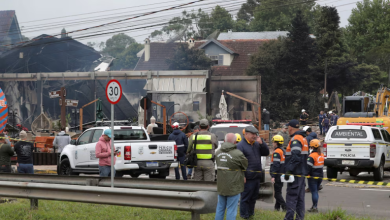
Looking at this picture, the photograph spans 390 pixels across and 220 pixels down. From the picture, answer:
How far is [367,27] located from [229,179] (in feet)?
232

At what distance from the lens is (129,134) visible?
52.5 feet

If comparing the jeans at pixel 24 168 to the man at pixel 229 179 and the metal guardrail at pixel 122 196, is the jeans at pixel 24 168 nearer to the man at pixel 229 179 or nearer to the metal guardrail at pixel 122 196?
the metal guardrail at pixel 122 196

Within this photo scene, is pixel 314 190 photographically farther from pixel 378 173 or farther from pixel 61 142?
pixel 61 142

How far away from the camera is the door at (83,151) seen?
15875mm

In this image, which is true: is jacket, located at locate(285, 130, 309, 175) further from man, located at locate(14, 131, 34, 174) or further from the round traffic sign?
man, located at locate(14, 131, 34, 174)

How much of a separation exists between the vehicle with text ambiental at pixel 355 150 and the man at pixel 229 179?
971cm

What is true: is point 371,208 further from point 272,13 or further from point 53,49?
point 272,13

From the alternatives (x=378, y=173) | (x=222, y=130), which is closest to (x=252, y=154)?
(x=222, y=130)

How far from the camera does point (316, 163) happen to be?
1146 centimetres

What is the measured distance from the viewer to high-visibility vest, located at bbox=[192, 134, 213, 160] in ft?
39.2

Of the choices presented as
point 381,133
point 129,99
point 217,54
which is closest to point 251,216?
point 381,133

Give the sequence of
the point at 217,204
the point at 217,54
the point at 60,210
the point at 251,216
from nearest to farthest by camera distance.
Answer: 1. the point at 217,204
2. the point at 251,216
3. the point at 60,210
4. the point at 217,54

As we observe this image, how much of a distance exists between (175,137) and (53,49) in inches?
1377

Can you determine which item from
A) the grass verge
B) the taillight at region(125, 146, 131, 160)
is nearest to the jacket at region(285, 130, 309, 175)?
the grass verge
